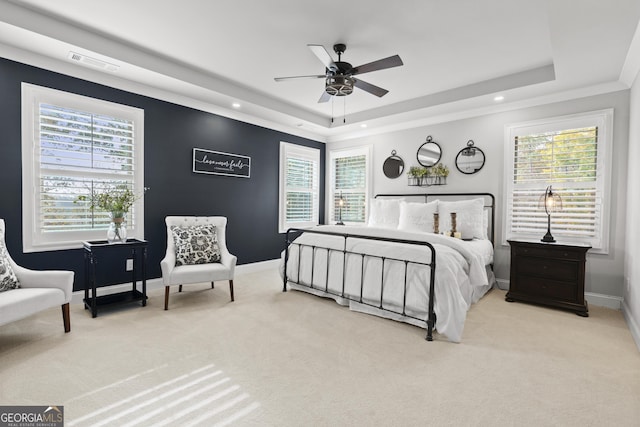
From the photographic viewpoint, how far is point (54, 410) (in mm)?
1727

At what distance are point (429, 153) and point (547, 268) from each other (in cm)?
242

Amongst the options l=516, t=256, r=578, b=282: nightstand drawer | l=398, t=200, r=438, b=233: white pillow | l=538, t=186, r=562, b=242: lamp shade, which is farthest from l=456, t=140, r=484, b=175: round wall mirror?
l=516, t=256, r=578, b=282: nightstand drawer

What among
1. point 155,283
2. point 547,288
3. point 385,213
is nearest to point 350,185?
point 385,213

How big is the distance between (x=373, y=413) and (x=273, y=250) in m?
4.10

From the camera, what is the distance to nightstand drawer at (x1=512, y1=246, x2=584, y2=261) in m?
3.39

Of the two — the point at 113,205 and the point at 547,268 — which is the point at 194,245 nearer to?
the point at 113,205

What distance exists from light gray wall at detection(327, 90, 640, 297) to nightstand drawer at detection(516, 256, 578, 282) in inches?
23.0

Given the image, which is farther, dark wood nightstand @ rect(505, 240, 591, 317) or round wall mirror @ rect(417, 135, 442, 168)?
round wall mirror @ rect(417, 135, 442, 168)

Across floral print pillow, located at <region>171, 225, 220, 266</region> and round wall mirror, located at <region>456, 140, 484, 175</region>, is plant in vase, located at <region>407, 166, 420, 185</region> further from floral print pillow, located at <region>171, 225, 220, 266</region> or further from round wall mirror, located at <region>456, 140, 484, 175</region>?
floral print pillow, located at <region>171, 225, 220, 266</region>

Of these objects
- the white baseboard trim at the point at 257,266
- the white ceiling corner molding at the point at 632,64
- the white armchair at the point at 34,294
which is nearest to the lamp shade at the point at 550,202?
the white ceiling corner molding at the point at 632,64

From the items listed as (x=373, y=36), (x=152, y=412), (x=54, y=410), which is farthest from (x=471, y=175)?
(x=54, y=410)

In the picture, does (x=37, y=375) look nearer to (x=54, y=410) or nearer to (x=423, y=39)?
(x=54, y=410)

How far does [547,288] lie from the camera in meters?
3.57

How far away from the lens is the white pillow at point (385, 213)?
5051 mm
